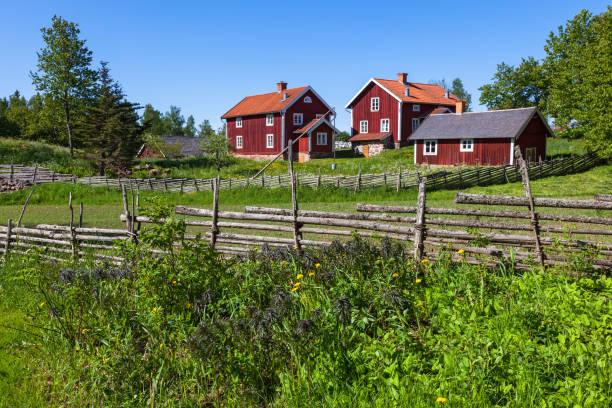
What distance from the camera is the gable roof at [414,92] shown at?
4134 cm

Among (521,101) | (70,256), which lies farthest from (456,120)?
(70,256)

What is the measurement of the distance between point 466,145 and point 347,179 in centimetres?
1329

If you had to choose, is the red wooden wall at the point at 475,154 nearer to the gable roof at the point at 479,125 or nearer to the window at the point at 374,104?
the gable roof at the point at 479,125

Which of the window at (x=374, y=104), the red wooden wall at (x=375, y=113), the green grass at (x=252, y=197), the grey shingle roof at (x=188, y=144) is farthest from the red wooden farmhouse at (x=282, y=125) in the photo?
the green grass at (x=252, y=197)

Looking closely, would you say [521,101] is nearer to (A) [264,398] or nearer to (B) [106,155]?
(B) [106,155]

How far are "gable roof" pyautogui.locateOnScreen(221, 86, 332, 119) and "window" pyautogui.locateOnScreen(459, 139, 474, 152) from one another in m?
15.9

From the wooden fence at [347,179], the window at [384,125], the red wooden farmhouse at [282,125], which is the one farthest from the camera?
the window at [384,125]

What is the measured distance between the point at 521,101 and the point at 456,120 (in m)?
21.9

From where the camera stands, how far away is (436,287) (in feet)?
17.7

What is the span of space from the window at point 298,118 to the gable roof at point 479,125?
41.8ft

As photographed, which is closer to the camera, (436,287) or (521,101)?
(436,287)

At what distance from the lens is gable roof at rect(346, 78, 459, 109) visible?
136ft

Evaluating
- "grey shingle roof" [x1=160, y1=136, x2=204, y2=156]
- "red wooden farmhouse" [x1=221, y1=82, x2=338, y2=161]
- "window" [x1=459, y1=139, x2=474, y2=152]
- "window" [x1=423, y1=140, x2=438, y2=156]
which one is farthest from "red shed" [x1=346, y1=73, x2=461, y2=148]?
"grey shingle roof" [x1=160, y1=136, x2=204, y2=156]

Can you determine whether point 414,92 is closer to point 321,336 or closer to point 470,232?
point 470,232
